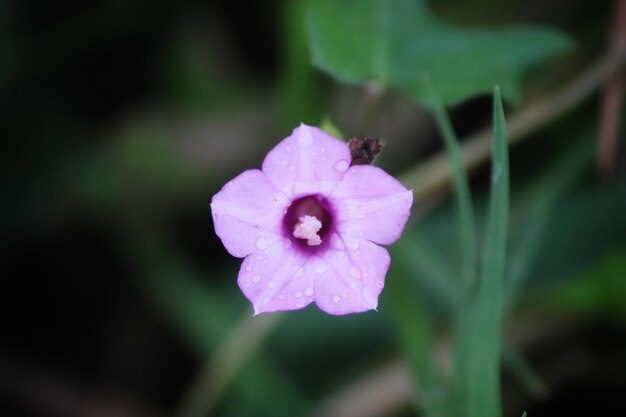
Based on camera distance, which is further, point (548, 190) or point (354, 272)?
point (548, 190)

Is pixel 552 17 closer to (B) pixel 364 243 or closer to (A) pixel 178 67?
(A) pixel 178 67

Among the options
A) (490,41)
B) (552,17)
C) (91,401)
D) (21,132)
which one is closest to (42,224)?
(21,132)

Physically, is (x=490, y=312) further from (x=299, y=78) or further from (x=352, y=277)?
(x=299, y=78)

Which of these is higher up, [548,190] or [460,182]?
[548,190]

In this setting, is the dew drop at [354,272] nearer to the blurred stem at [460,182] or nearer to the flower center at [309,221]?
the flower center at [309,221]

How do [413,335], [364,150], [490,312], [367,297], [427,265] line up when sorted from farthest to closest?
[427,265] → [413,335] → [490,312] → [364,150] → [367,297]

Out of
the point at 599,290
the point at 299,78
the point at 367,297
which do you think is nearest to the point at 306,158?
the point at 367,297

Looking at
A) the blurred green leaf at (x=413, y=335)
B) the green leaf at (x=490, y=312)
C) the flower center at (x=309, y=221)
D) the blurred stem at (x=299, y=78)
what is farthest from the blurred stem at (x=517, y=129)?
the flower center at (x=309, y=221)

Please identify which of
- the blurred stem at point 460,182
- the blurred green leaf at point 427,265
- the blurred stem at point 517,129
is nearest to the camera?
the blurred stem at point 460,182
